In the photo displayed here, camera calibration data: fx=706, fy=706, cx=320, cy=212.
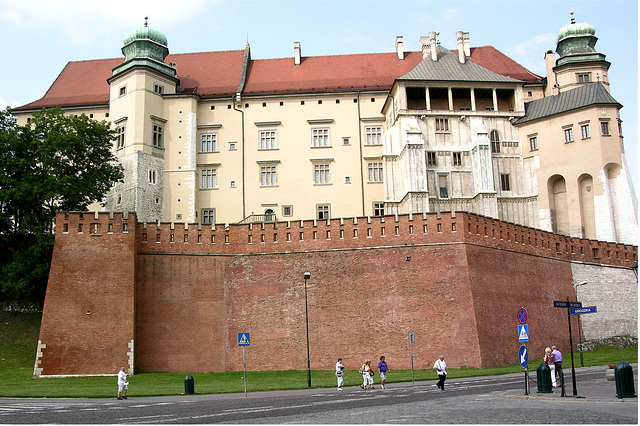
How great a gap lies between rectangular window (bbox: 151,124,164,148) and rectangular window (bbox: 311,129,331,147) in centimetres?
1301

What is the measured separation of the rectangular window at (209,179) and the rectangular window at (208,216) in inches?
85.2

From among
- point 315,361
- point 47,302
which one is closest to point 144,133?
point 47,302

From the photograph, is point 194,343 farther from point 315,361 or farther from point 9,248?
point 9,248

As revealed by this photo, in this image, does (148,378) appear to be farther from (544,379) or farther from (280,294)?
(544,379)

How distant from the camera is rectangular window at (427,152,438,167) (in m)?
57.1

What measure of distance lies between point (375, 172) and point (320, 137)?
5775mm

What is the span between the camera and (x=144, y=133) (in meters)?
58.3

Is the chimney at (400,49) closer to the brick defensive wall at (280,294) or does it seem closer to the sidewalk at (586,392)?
the brick defensive wall at (280,294)

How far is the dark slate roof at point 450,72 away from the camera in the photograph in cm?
5812

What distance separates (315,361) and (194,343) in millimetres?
6932

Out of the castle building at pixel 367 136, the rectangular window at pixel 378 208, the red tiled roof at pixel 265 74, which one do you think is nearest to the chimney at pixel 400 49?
the castle building at pixel 367 136

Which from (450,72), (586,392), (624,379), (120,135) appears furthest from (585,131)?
(624,379)

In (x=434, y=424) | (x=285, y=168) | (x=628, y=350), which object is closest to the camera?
(x=434, y=424)

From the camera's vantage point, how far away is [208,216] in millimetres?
60438
